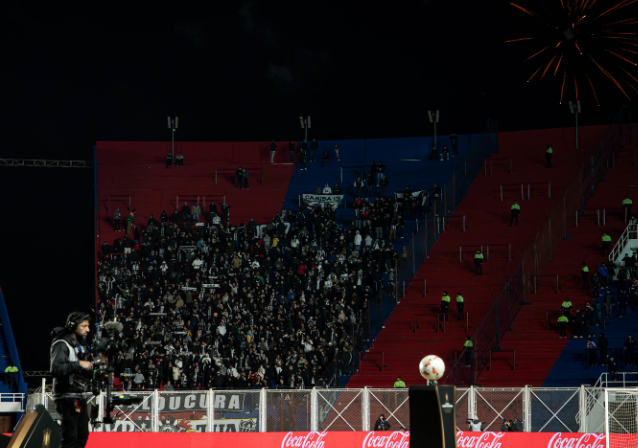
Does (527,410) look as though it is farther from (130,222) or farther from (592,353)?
(130,222)

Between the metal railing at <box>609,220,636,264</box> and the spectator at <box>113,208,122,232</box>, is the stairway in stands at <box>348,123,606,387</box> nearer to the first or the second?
the metal railing at <box>609,220,636,264</box>

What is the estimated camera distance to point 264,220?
43062 millimetres

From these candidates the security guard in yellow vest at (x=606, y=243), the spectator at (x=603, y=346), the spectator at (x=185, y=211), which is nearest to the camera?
the spectator at (x=603, y=346)

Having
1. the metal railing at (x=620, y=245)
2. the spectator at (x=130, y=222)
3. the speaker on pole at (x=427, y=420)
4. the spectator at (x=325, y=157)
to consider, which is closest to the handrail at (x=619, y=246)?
the metal railing at (x=620, y=245)

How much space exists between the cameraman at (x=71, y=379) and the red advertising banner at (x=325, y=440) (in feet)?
38.0

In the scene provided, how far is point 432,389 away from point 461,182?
111 feet

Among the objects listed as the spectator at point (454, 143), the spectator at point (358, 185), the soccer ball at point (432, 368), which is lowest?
the soccer ball at point (432, 368)

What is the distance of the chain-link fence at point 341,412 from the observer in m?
19.5

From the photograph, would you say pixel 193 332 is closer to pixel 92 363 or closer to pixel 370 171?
pixel 370 171

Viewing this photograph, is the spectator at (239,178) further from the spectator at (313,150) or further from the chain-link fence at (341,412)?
the chain-link fence at (341,412)

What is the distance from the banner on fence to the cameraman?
112 ft

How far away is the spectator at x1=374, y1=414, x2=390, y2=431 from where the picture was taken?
64.6 ft

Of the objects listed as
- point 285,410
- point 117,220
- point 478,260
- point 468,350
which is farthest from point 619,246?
point 117,220

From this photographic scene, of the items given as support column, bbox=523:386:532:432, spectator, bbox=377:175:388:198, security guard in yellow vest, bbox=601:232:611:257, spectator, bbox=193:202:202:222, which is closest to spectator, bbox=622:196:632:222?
security guard in yellow vest, bbox=601:232:611:257
